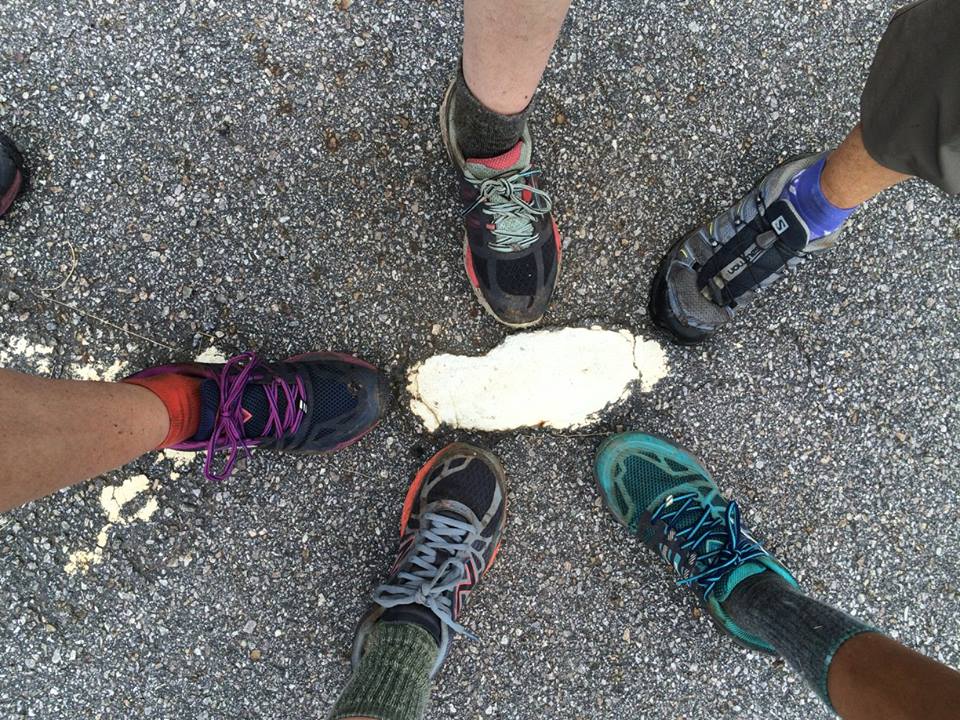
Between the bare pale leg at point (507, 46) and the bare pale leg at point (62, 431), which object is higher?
the bare pale leg at point (507, 46)

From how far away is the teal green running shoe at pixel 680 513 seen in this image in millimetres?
1730

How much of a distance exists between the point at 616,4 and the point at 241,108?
47.1 inches

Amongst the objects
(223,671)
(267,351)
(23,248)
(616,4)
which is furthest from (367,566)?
(616,4)

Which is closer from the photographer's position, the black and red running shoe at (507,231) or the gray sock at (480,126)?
the gray sock at (480,126)

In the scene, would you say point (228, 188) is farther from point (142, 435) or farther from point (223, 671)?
point (223, 671)

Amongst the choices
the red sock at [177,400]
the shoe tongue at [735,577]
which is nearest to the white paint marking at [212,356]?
the red sock at [177,400]

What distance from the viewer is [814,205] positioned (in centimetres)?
162

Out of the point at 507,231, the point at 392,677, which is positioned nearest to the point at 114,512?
the point at 392,677

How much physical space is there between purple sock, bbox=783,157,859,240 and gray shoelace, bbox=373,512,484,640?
4.23ft

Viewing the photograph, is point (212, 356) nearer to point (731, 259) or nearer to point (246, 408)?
point (246, 408)

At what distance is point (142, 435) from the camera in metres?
1.38

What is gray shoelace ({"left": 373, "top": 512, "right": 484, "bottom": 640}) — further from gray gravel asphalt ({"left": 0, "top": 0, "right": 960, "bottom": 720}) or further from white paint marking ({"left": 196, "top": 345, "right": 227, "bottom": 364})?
white paint marking ({"left": 196, "top": 345, "right": 227, "bottom": 364})

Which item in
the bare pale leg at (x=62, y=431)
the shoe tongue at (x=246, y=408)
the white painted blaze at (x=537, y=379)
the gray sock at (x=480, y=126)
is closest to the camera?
the bare pale leg at (x=62, y=431)

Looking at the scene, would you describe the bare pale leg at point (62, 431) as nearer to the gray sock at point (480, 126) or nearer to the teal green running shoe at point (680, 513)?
the gray sock at point (480, 126)
